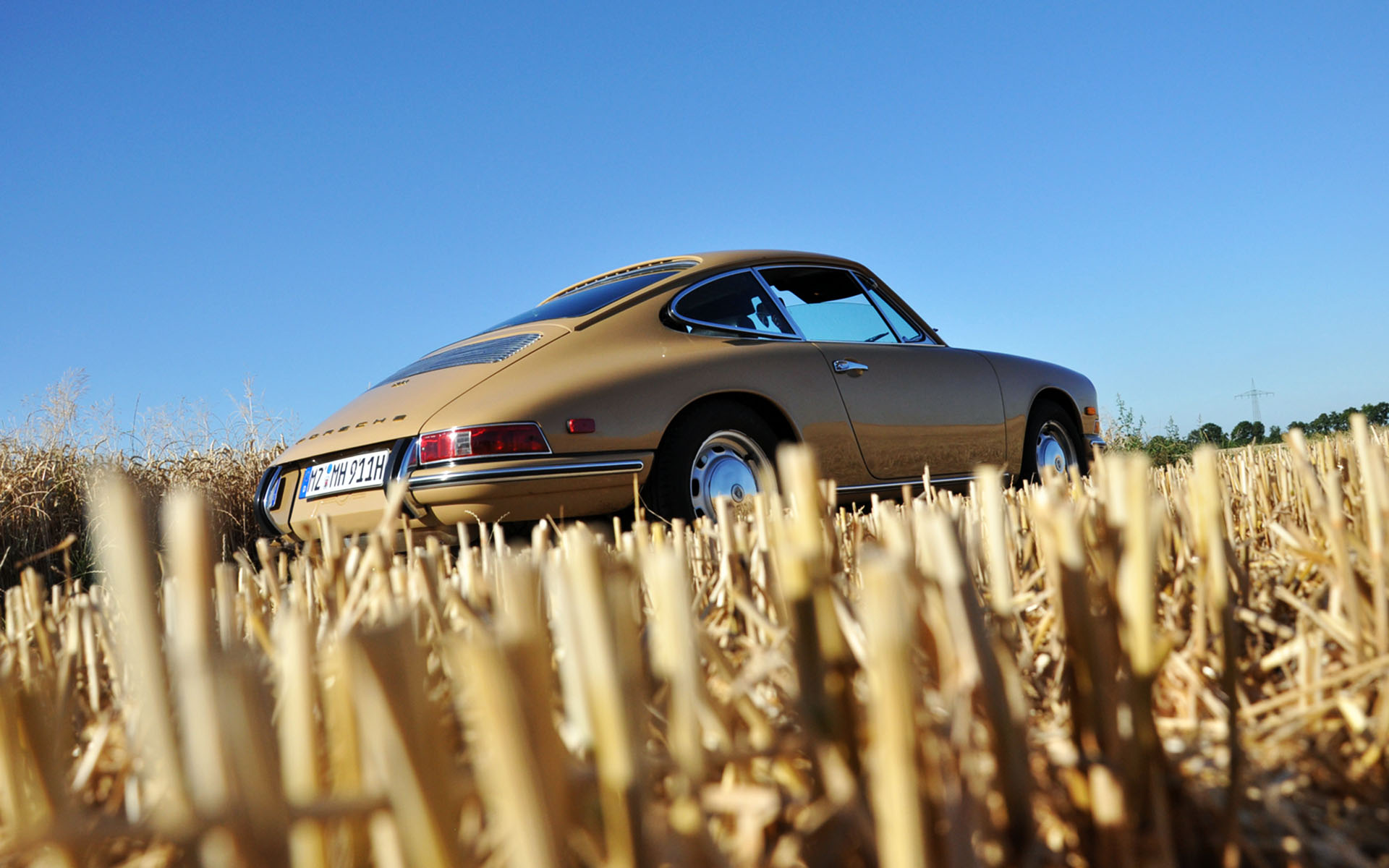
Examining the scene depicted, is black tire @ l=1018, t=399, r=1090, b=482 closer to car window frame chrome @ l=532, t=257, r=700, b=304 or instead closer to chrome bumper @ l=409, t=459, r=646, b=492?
car window frame chrome @ l=532, t=257, r=700, b=304

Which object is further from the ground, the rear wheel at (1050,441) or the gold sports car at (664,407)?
the gold sports car at (664,407)

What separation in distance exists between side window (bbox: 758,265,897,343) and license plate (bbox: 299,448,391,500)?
7.57 ft

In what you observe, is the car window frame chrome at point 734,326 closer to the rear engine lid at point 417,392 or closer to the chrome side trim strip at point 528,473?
the rear engine lid at point 417,392

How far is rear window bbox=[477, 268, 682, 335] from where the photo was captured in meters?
4.23

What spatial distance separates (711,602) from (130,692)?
2.51 ft

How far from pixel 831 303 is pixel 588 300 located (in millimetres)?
1620

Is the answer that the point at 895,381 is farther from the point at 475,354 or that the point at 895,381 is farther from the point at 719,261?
the point at 475,354

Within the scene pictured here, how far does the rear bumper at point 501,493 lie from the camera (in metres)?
3.33

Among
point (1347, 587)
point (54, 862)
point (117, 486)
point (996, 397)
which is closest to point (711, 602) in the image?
point (1347, 587)

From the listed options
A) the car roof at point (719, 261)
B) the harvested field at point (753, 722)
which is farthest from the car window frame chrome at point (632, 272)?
A: the harvested field at point (753, 722)

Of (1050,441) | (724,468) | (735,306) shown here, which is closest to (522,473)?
(724,468)

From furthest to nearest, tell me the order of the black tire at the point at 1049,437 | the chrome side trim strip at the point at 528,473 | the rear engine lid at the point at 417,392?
1. the black tire at the point at 1049,437
2. the rear engine lid at the point at 417,392
3. the chrome side trim strip at the point at 528,473

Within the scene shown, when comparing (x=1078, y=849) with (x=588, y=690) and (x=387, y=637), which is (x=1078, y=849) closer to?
(x=588, y=690)

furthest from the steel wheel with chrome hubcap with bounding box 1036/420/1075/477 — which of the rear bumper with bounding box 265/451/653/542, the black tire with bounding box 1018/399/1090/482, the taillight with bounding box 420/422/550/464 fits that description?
the taillight with bounding box 420/422/550/464
